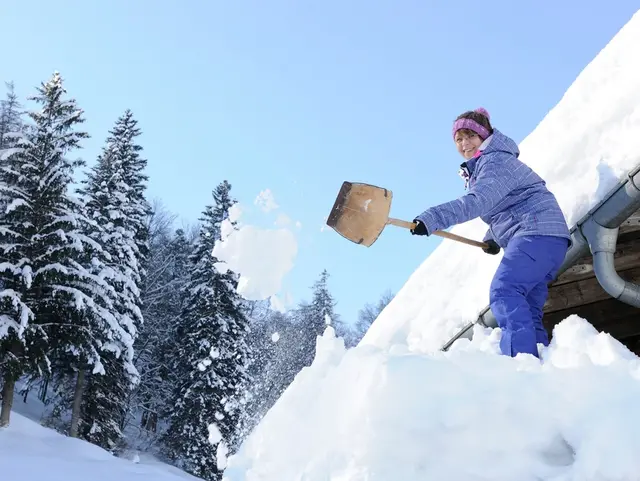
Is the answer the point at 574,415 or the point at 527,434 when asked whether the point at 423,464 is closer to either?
the point at 527,434

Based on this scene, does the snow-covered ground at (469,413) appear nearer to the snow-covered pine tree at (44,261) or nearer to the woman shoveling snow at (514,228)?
the woman shoveling snow at (514,228)

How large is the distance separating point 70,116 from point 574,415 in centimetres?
1875

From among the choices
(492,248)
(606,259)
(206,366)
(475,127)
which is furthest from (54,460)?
(206,366)

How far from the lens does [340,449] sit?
6.53ft

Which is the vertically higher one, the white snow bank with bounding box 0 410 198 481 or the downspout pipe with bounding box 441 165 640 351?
the downspout pipe with bounding box 441 165 640 351

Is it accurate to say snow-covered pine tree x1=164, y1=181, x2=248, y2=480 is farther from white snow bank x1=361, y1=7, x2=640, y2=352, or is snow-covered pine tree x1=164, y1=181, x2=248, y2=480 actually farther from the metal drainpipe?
the metal drainpipe

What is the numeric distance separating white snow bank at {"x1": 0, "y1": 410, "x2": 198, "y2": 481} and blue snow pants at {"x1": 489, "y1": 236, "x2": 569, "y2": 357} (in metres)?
8.87

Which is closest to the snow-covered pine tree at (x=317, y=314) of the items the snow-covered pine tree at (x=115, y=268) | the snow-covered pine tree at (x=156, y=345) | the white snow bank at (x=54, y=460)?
the snow-covered pine tree at (x=156, y=345)

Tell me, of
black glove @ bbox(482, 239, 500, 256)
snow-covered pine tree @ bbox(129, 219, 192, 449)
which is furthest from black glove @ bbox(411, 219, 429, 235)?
snow-covered pine tree @ bbox(129, 219, 192, 449)

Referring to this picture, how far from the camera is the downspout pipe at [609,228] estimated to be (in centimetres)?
273

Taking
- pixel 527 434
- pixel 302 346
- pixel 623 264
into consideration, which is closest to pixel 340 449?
pixel 527 434

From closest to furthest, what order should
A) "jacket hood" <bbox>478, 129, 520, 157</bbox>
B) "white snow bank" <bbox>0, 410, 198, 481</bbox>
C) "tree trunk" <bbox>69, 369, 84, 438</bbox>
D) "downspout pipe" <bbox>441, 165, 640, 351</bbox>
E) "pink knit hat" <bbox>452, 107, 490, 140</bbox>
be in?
1. "downspout pipe" <bbox>441, 165, 640, 351</bbox>
2. "jacket hood" <bbox>478, 129, 520, 157</bbox>
3. "pink knit hat" <bbox>452, 107, 490, 140</bbox>
4. "white snow bank" <bbox>0, 410, 198, 481</bbox>
5. "tree trunk" <bbox>69, 369, 84, 438</bbox>

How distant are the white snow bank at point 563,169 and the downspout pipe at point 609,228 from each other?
0.27 feet

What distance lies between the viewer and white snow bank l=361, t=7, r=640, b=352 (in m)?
3.12
